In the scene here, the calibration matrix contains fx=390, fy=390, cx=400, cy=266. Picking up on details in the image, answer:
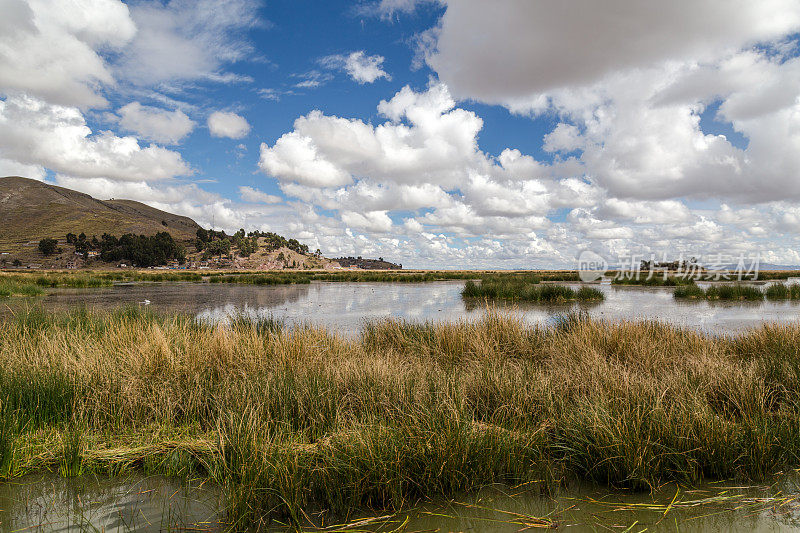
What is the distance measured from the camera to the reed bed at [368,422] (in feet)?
11.2

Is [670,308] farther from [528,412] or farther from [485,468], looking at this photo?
[485,468]

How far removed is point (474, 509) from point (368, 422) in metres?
1.33

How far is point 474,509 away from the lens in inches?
128

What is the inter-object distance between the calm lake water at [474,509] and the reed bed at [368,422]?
0.17m

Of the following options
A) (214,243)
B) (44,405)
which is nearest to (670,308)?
(44,405)

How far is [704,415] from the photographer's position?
154 inches

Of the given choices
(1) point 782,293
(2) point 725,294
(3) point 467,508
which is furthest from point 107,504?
(1) point 782,293

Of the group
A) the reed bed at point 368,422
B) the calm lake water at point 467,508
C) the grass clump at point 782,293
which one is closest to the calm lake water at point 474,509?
the calm lake water at point 467,508

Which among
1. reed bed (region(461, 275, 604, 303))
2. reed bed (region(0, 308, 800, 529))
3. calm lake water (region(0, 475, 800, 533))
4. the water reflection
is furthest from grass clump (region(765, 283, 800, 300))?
the water reflection

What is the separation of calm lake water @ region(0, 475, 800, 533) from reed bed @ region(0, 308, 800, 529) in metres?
0.17

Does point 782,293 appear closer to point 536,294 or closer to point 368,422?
point 536,294

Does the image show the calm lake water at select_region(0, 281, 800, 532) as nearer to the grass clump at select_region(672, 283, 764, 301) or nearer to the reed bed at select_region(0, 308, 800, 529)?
the reed bed at select_region(0, 308, 800, 529)

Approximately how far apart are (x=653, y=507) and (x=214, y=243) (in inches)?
6633

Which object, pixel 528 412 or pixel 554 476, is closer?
pixel 554 476
